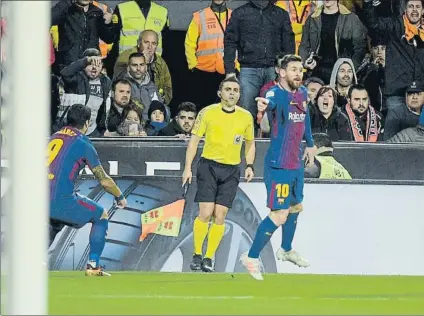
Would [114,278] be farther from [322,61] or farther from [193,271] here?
[322,61]

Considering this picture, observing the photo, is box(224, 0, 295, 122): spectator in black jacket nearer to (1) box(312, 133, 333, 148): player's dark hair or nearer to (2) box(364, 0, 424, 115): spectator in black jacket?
(1) box(312, 133, 333, 148): player's dark hair

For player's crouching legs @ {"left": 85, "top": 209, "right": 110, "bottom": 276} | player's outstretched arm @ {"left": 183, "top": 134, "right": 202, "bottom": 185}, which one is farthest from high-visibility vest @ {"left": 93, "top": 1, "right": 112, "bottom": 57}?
player's crouching legs @ {"left": 85, "top": 209, "right": 110, "bottom": 276}

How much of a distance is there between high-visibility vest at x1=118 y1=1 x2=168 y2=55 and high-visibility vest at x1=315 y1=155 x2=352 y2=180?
2231 millimetres

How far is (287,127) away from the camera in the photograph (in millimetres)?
11625

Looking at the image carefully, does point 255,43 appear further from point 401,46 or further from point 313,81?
point 401,46

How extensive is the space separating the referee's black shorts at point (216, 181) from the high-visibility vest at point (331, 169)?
891 mm

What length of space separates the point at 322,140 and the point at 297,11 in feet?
5.49

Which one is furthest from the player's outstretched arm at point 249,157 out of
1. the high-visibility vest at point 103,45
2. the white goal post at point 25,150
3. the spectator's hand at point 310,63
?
the white goal post at point 25,150

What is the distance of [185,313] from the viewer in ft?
27.1

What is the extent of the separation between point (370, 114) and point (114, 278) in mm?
3488

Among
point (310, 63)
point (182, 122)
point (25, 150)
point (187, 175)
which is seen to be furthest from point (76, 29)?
point (25, 150)

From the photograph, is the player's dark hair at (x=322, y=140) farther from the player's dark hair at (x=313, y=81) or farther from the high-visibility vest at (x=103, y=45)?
the high-visibility vest at (x=103, y=45)

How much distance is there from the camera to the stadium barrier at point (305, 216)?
41.2 feet

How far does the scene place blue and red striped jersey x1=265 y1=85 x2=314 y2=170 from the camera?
1147 centimetres
